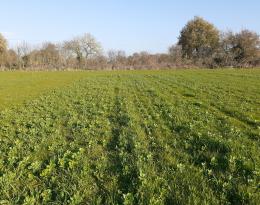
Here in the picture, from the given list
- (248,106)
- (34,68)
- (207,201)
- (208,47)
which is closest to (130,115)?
(248,106)

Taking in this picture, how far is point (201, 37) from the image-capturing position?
9738 centimetres

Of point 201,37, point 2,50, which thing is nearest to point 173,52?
point 201,37

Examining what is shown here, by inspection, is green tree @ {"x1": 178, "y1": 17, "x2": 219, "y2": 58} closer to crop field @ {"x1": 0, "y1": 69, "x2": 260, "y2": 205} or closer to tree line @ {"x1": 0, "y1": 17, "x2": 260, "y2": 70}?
tree line @ {"x1": 0, "y1": 17, "x2": 260, "y2": 70}

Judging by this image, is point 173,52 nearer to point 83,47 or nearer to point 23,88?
point 83,47

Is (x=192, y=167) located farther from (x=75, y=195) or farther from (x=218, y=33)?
(x=218, y=33)

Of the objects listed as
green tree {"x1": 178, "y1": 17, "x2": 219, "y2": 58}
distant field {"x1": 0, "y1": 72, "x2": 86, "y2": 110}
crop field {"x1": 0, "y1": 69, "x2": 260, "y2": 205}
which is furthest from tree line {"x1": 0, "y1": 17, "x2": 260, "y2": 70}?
crop field {"x1": 0, "y1": 69, "x2": 260, "y2": 205}

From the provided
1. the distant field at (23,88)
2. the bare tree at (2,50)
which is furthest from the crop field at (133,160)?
the bare tree at (2,50)

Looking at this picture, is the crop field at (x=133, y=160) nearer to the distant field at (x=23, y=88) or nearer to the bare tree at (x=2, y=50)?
the distant field at (x=23, y=88)

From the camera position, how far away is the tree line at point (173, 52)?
9225 cm

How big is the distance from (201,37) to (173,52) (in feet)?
94.2

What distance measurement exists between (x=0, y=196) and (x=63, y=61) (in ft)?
376

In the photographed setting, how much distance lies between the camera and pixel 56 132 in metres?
11.0

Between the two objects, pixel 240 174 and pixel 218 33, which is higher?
pixel 218 33

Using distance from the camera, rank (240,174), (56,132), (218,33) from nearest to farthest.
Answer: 1. (240,174)
2. (56,132)
3. (218,33)
